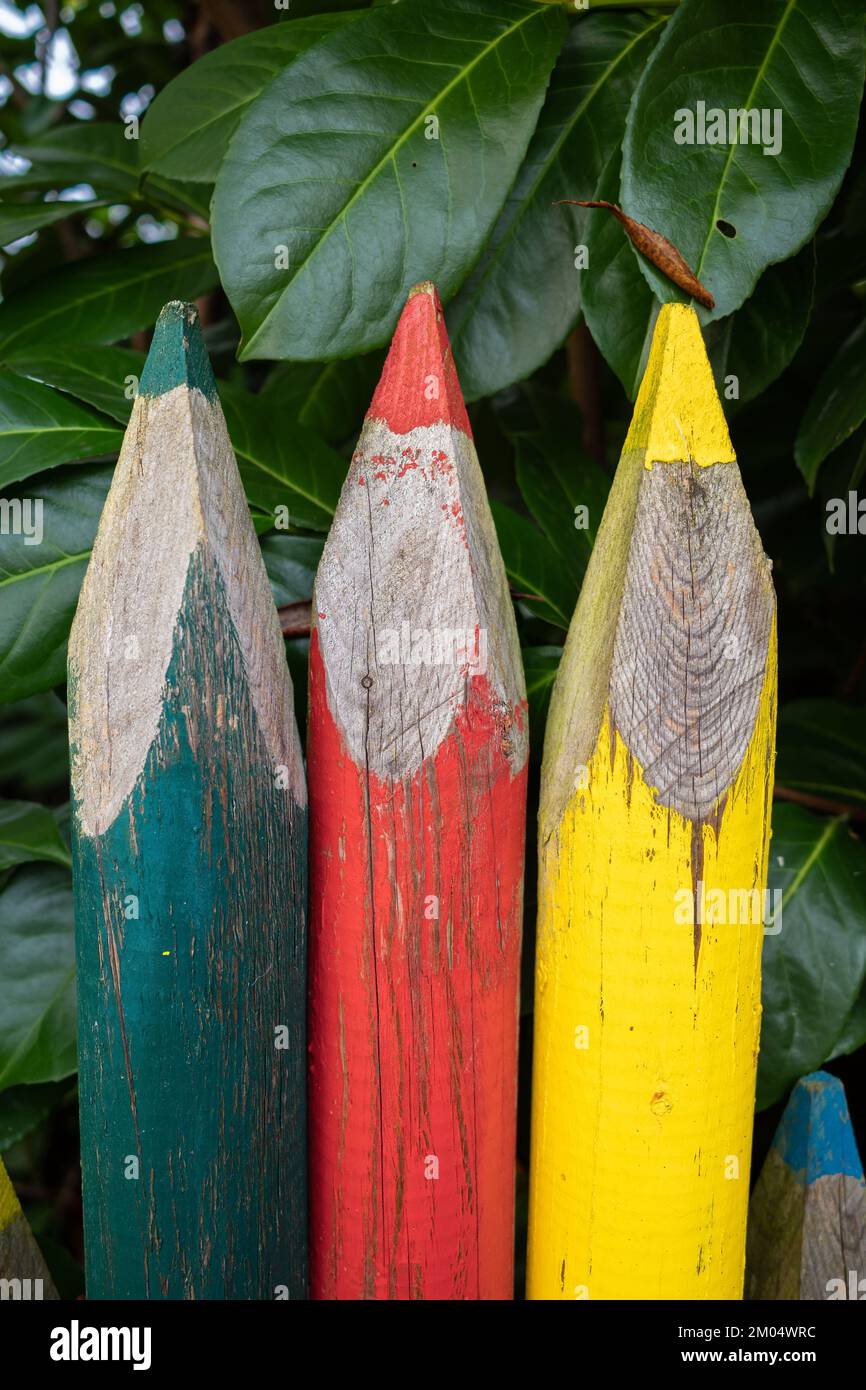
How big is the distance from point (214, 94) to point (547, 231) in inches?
15.4

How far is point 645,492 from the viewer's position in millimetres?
859

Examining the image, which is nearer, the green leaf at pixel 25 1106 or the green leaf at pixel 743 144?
the green leaf at pixel 743 144

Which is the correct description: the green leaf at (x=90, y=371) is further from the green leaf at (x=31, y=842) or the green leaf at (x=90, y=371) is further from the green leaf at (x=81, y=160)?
the green leaf at (x=31, y=842)

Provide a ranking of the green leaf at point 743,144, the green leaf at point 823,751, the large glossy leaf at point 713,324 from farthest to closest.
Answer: the green leaf at point 823,751
the large glossy leaf at point 713,324
the green leaf at point 743,144

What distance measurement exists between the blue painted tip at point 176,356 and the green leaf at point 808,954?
74cm

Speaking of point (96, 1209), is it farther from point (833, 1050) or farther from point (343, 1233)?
point (833, 1050)

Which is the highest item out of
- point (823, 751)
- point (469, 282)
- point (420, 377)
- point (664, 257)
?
point (469, 282)

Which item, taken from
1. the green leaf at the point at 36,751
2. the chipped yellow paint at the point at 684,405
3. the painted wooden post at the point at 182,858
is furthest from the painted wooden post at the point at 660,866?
the green leaf at the point at 36,751

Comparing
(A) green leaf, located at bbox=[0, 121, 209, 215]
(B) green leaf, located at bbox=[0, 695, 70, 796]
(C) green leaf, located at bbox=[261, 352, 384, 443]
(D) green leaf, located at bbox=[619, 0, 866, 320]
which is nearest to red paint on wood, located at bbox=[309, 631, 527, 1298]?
(D) green leaf, located at bbox=[619, 0, 866, 320]

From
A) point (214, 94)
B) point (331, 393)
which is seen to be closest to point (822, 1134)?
point (331, 393)

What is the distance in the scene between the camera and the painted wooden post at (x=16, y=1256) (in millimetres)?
987

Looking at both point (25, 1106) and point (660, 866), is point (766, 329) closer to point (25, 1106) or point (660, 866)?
point (660, 866)

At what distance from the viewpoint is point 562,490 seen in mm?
1344

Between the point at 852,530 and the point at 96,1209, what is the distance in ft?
3.13
